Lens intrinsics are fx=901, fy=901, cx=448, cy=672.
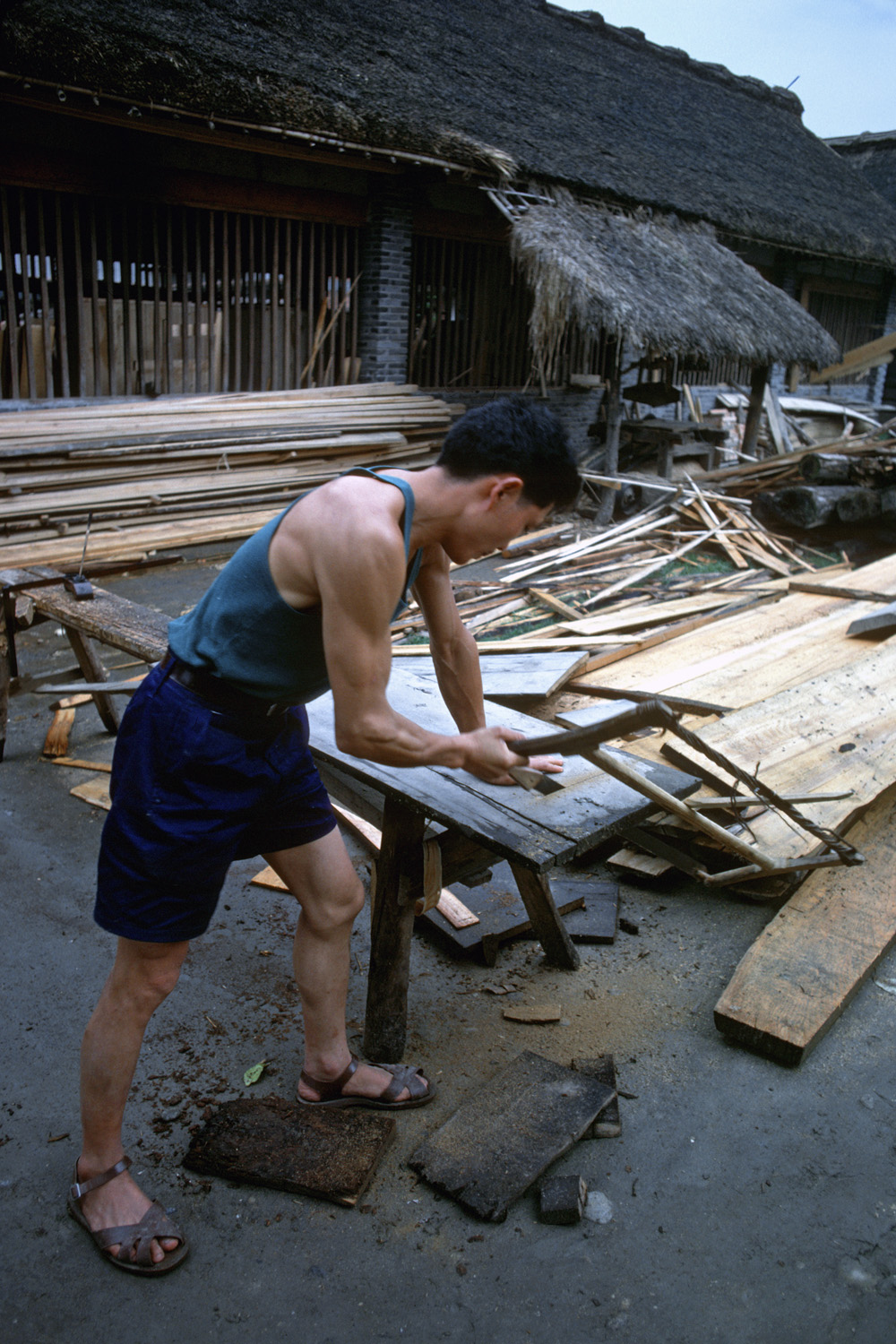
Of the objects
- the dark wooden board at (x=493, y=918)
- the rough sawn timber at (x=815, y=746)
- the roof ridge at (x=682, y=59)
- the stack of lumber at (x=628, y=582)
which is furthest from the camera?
the roof ridge at (x=682, y=59)

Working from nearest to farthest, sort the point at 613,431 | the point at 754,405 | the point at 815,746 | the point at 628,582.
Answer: the point at 815,746 < the point at 628,582 < the point at 613,431 < the point at 754,405

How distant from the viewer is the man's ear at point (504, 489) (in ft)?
6.38

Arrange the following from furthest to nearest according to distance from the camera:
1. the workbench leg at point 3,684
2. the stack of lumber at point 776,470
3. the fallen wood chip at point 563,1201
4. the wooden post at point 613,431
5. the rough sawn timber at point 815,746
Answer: the stack of lumber at point 776,470 → the wooden post at point 613,431 → the workbench leg at point 3,684 → the rough sawn timber at point 815,746 → the fallen wood chip at point 563,1201

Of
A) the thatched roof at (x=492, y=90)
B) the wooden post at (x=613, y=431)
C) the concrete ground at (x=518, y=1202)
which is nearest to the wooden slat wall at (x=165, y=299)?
the thatched roof at (x=492, y=90)

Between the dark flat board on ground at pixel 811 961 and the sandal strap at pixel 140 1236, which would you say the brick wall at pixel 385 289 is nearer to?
the dark flat board on ground at pixel 811 961

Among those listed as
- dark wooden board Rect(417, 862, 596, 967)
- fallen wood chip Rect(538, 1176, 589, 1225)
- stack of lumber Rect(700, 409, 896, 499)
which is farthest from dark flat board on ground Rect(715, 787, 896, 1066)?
stack of lumber Rect(700, 409, 896, 499)

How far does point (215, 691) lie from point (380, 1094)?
125 centimetres

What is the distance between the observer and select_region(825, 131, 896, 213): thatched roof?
960 inches

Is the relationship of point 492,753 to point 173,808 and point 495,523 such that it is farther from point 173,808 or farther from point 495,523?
point 173,808

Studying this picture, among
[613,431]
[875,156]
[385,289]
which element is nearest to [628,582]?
[613,431]

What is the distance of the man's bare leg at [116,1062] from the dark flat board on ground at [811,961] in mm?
1640

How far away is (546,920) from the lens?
2990 mm

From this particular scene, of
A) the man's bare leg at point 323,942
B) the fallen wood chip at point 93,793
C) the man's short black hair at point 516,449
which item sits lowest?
the fallen wood chip at point 93,793

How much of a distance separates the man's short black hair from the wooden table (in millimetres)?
775
